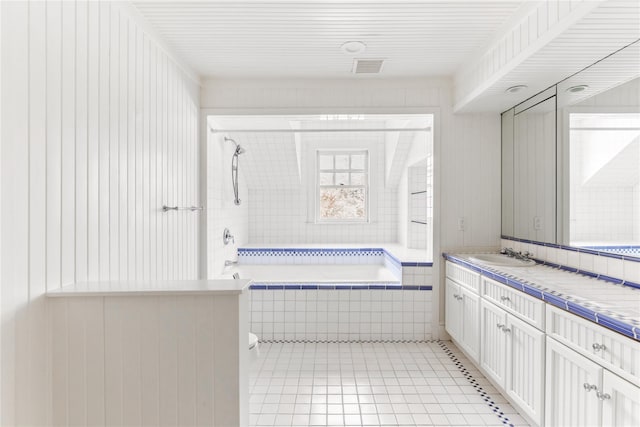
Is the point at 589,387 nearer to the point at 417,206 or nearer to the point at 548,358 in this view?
the point at 548,358

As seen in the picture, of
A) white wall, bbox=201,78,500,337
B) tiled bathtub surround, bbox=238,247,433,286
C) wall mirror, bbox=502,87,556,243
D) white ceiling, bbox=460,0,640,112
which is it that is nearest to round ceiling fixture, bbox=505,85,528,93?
white ceiling, bbox=460,0,640,112

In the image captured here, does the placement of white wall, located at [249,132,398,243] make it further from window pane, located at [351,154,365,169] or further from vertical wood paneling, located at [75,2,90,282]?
vertical wood paneling, located at [75,2,90,282]

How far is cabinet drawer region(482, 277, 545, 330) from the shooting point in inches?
70.2

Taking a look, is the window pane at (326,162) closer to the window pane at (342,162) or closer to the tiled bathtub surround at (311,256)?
the window pane at (342,162)

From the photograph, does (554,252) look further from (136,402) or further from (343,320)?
(136,402)

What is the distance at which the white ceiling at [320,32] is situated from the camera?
79.1 inches

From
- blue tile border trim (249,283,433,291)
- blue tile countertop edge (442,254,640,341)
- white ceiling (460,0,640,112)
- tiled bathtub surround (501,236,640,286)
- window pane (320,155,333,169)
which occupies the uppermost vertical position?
white ceiling (460,0,640,112)

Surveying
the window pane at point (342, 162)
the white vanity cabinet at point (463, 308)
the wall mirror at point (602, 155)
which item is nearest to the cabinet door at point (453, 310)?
the white vanity cabinet at point (463, 308)

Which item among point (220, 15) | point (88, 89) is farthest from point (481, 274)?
point (88, 89)

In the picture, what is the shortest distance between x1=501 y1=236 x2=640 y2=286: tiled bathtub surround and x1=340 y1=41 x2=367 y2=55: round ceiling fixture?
73.1 inches

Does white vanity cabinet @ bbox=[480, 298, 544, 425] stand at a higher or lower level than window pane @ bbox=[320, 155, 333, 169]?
lower

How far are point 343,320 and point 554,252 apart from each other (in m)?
1.68

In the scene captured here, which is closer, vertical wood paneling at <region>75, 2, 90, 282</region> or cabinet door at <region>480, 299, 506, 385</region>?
vertical wood paneling at <region>75, 2, 90, 282</region>

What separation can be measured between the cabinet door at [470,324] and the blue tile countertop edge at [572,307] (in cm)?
28
